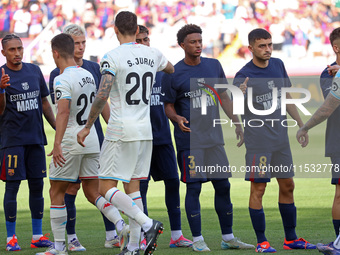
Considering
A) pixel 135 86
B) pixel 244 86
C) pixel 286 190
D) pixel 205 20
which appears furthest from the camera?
pixel 205 20

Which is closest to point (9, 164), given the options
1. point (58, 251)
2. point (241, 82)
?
point (58, 251)

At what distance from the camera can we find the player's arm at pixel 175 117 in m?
5.68

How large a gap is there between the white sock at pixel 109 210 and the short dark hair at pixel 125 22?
1576 mm

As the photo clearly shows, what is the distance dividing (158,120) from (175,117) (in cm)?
68

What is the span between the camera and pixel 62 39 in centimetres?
538

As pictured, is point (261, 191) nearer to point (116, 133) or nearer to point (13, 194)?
point (116, 133)

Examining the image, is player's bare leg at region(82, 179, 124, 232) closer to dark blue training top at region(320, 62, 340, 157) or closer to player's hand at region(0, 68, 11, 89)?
player's hand at region(0, 68, 11, 89)

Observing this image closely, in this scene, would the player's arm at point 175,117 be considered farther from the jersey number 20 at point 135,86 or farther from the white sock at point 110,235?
the white sock at point 110,235

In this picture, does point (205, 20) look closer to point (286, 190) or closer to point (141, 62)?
point (286, 190)

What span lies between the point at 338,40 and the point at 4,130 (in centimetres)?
361

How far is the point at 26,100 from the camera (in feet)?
20.9

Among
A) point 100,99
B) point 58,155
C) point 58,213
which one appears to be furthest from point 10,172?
point 100,99

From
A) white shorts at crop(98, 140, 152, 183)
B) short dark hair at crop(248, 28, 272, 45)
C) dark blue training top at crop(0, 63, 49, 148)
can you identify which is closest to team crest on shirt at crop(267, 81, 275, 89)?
short dark hair at crop(248, 28, 272, 45)

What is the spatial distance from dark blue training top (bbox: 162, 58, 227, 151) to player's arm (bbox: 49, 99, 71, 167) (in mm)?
1173
